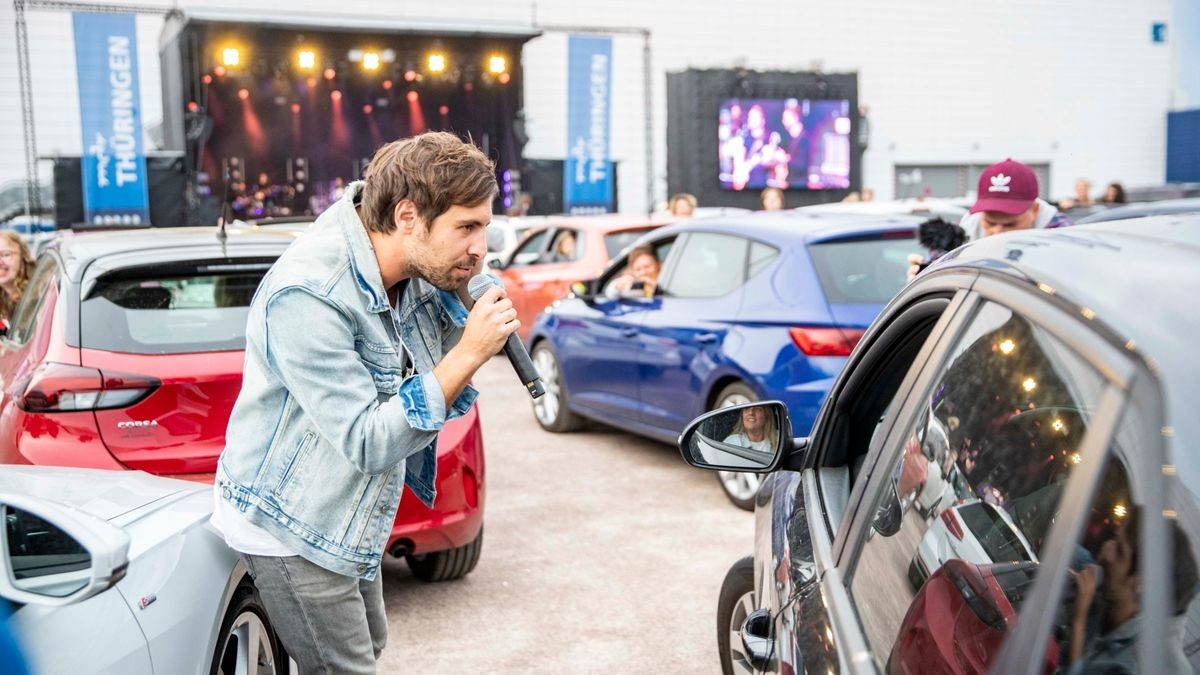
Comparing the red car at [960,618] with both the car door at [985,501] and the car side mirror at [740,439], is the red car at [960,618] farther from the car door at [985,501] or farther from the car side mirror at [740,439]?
the car side mirror at [740,439]

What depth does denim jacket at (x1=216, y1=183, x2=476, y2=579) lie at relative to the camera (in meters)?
2.37

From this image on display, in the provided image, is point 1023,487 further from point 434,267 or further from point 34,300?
point 34,300

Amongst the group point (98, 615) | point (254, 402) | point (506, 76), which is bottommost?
point (98, 615)

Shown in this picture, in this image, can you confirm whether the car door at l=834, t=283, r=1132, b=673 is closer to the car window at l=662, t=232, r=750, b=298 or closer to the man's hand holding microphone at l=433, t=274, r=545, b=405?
the man's hand holding microphone at l=433, t=274, r=545, b=405

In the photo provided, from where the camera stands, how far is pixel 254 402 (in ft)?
8.32

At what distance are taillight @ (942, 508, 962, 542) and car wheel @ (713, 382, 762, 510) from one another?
4554 mm

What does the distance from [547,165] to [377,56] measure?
4118 mm

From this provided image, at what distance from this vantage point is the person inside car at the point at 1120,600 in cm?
111

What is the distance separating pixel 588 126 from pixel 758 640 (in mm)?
21146

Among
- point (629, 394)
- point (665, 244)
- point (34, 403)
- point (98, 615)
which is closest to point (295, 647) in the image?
point (98, 615)

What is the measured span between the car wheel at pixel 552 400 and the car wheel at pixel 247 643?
533 cm

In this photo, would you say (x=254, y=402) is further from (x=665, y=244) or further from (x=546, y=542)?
(x=665, y=244)

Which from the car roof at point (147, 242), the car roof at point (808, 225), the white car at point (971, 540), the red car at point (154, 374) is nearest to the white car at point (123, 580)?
the red car at point (154, 374)

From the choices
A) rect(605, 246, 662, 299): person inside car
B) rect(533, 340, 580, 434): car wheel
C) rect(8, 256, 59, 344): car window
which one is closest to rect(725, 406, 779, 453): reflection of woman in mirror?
rect(8, 256, 59, 344): car window
